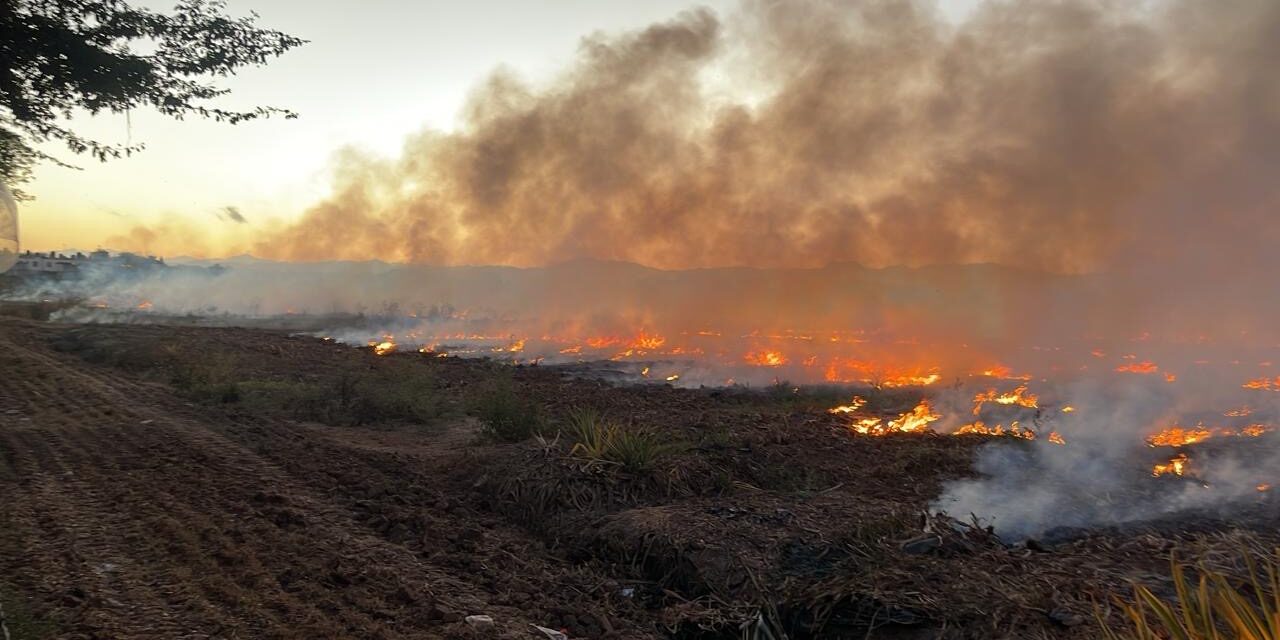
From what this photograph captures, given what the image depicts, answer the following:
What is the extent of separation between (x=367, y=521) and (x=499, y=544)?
1.35 meters

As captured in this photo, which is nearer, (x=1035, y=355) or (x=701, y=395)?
(x=701, y=395)

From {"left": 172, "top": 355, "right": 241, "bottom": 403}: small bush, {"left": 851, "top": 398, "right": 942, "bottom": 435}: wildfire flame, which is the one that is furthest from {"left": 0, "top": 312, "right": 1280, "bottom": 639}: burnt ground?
{"left": 172, "top": 355, "right": 241, "bottom": 403}: small bush

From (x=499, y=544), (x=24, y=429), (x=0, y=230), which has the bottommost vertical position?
(x=499, y=544)

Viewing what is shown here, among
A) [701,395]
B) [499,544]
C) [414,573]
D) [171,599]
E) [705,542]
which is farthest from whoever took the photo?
[701,395]

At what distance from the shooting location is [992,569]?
4.88m

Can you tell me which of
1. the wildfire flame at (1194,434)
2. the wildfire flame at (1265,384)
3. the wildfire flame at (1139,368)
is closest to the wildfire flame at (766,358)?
the wildfire flame at (1139,368)

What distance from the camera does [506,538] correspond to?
658 cm

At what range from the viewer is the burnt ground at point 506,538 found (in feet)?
14.5

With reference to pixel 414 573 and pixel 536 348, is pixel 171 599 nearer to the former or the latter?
pixel 414 573

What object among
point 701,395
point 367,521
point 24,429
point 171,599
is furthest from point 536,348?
point 171,599

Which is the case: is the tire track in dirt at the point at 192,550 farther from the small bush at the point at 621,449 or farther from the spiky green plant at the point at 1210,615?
the spiky green plant at the point at 1210,615

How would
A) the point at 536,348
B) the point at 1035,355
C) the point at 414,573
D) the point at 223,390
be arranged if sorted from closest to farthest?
the point at 414,573 → the point at 223,390 → the point at 1035,355 → the point at 536,348

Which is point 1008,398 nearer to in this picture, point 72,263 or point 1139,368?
point 1139,368

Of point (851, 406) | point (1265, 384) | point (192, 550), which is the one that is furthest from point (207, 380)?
point (1265, 384)
